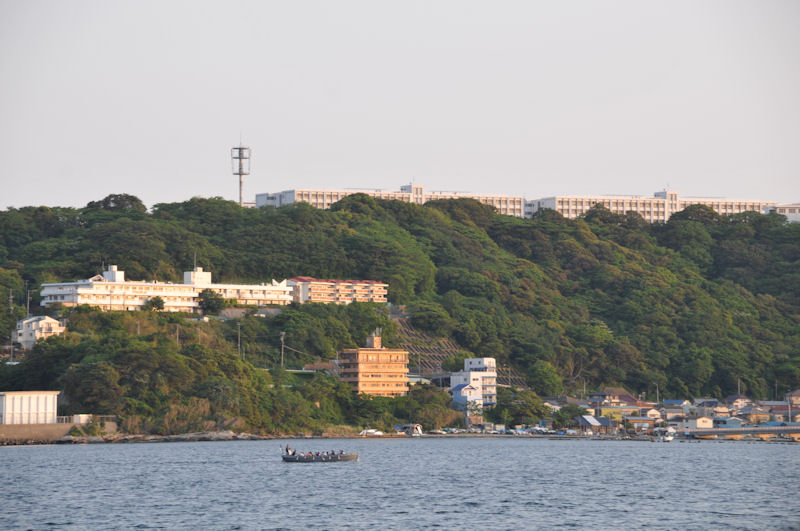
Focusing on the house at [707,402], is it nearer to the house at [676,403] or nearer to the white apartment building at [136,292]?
the house at [676,403]

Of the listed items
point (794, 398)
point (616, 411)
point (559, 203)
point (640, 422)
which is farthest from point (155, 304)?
point (559, 203)

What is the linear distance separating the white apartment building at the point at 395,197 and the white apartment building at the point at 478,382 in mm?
60922

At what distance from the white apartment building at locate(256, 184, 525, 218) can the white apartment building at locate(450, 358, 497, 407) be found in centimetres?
6092

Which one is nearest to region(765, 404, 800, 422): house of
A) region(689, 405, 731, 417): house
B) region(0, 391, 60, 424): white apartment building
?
region(689, 405, 731, 417): house

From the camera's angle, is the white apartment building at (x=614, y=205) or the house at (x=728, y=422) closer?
the house at (x=728, y=422)

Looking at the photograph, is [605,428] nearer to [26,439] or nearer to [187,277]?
[187,277]

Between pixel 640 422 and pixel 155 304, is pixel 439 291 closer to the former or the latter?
pixel 640 422

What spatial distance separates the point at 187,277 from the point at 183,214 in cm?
2465

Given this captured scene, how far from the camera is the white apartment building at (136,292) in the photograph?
112250 mm

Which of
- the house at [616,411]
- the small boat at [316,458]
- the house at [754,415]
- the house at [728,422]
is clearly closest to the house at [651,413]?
Result: the house at [616,411]

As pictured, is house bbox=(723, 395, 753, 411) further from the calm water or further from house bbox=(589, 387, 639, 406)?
the calm water

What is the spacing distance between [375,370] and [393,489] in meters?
50.0

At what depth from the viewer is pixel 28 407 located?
86625 millimetres

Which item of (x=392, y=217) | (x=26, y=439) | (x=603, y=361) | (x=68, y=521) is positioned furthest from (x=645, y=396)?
(x=68, y=521)
